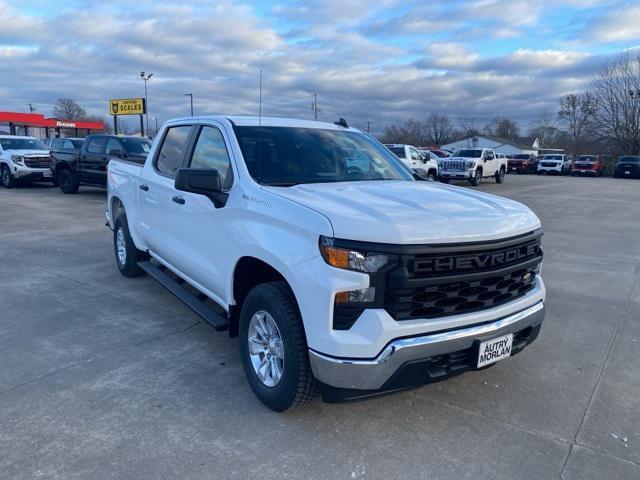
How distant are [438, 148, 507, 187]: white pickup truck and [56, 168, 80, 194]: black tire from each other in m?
16.3

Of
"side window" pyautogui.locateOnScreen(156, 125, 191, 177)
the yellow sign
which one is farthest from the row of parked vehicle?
the yellow sign

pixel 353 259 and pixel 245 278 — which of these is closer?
pixel 353 259

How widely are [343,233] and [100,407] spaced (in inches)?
80.3

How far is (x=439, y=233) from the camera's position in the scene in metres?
2.79

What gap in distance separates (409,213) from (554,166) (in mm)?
43472

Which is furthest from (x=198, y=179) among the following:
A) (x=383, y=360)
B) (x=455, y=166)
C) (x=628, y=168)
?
(x=628, y=168)

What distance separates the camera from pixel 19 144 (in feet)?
61.2

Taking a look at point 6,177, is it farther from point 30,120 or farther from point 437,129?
point 437,129

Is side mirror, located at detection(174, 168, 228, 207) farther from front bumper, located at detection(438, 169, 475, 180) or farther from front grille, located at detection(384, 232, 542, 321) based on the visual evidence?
front bumper, located at detection(438, 169, 475, 180)

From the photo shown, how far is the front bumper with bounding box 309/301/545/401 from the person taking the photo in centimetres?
270

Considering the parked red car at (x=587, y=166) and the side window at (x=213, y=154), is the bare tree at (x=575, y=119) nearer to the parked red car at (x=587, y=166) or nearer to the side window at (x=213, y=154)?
the parked red car at (x=587, y=166)

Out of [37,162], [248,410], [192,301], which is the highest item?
[37,162]

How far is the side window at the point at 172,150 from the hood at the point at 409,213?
162 cm

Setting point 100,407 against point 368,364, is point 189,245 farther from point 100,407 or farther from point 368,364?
point 368,364
